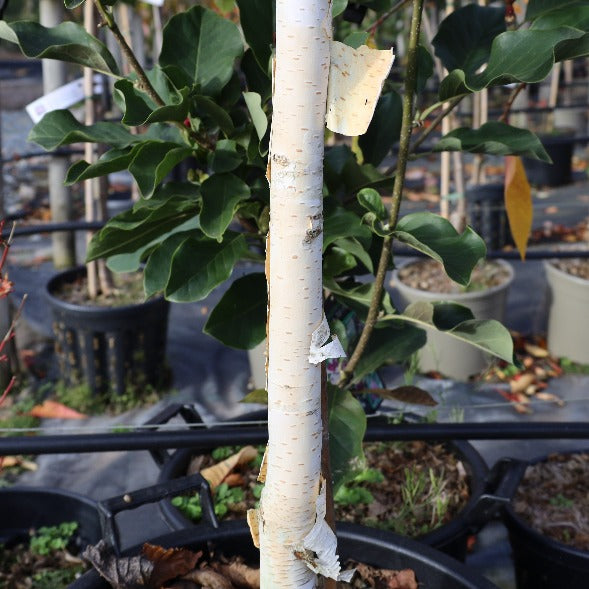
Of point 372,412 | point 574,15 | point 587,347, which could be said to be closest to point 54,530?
point 372,412

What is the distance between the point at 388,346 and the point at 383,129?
16.1 inches

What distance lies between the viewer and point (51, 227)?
261 cm

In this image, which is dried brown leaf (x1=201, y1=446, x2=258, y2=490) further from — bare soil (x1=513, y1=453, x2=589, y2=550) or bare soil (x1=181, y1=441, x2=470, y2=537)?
bare soil (x1=513, y1=453, x2=589, y2=550)

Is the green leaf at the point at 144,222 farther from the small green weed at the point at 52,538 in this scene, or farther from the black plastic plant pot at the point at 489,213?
the black plastic plant pot at the point at 489,213

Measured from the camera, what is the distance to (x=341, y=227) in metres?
1.24

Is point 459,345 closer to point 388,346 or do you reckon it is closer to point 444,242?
point 388,346

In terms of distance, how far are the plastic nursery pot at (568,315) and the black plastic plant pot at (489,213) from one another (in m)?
1.19

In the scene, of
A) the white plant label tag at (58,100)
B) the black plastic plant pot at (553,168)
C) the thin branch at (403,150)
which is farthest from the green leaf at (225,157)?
the black plastic plant pot at (553,168)

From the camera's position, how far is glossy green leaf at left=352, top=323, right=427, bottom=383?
154cm

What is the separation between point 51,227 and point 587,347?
6.94 feet

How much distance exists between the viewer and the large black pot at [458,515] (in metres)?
1.52

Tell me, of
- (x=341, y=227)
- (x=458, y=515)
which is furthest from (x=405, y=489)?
(x=341, y=227)

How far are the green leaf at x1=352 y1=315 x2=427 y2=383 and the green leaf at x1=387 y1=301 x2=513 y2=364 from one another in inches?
8.1

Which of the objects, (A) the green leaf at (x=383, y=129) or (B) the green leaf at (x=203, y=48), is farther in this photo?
(A) the green leaf at (x=383, y=129)
